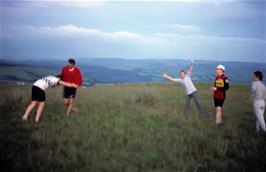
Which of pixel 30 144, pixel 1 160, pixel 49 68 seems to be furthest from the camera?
pixel 49 68

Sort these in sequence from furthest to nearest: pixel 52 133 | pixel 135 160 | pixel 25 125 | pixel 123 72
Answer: pixel 123 72, pixel 25 125, pixel 52 133, pixel 135 160

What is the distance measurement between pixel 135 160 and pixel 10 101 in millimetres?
9303

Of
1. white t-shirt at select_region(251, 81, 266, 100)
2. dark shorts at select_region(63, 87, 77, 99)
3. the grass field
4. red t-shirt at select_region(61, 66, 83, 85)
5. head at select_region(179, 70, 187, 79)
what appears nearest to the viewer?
the grass field

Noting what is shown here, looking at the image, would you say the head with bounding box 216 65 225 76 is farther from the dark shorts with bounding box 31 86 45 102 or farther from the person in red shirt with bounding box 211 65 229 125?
the dark shorts with bounding box 31 86 45 102

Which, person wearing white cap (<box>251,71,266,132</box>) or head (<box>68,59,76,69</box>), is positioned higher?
head (<box>68,59,76,69</box>)

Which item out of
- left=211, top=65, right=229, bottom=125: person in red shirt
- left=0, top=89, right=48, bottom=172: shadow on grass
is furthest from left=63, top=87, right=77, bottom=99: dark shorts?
left=211, top=65, right=229, bottom=125: person in red shirt

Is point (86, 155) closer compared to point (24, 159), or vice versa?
point (24, 159)

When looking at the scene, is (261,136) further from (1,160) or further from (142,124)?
(1,160)

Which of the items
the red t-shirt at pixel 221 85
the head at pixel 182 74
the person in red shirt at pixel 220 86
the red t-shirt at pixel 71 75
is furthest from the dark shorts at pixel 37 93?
the red t-shirt at pixel 221 85

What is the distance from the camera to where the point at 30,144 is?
8.21 metres

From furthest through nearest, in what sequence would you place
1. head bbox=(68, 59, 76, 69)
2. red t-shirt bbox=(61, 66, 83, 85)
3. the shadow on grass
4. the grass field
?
red t-shirt bbox=(61, 66, 83, 85)
head bbox=(68, 59, 76, 69)
the grass field
the shadow on grass

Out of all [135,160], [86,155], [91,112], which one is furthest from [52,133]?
[91,112]

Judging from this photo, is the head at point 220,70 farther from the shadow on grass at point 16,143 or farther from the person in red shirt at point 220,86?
the shadow on grass at point 16,143

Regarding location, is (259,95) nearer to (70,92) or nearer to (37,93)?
(70,92)
